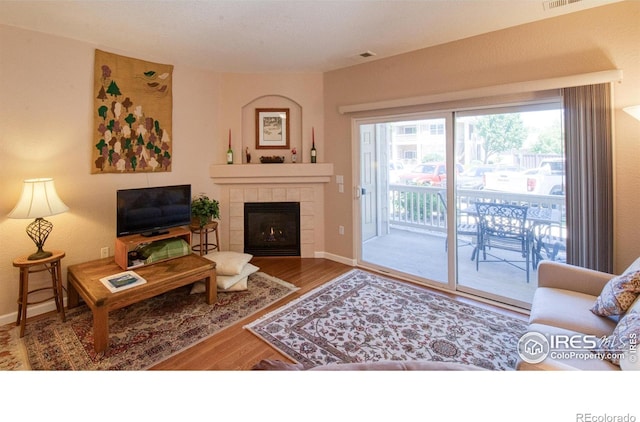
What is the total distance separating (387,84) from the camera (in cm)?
346

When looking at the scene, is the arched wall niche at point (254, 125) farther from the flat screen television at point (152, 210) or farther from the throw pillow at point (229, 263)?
the throw pillow at point (229, 263)

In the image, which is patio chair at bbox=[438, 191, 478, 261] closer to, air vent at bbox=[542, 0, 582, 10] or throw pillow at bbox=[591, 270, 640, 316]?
throw pillow at bbox=[591, 270, 640, 316]

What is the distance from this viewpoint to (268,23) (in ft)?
8.49

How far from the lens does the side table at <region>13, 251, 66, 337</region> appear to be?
2.39 meters

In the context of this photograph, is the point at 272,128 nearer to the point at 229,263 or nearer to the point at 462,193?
the point at 229,263

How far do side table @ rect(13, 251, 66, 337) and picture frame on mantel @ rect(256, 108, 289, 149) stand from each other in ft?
8.51

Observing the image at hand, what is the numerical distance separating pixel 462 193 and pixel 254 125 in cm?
288

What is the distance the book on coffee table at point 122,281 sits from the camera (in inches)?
91.4

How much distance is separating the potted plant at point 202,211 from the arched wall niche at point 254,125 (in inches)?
34.8

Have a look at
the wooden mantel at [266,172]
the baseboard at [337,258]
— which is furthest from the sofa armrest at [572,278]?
the wooden mantel at [266,172]
